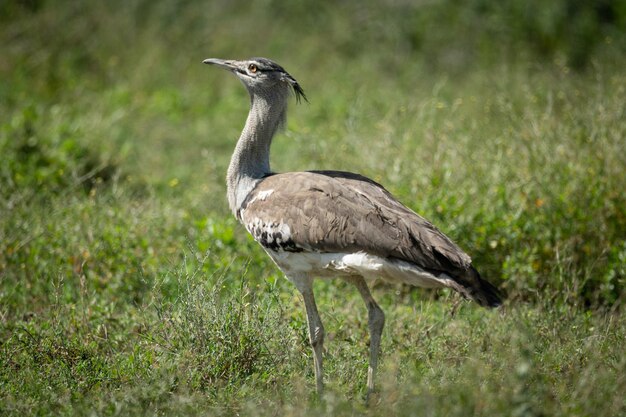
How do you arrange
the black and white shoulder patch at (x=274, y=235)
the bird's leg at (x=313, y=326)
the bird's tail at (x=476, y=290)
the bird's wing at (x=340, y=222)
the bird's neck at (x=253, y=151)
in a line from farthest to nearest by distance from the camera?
the bird's neck at (x=253, y=151)
the bird's leg at (x=313, y=326)
the black and white shoulder patch at (x=274, y=235)
the bird's wing at (x=340, y=222)
the bird's tail at (x=476, y=290)

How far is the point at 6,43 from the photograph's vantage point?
7.51 m

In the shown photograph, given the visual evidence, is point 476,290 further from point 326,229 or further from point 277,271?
point 277,271

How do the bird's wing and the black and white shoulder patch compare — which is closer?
the bird's wing

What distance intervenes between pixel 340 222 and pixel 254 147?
0.70m

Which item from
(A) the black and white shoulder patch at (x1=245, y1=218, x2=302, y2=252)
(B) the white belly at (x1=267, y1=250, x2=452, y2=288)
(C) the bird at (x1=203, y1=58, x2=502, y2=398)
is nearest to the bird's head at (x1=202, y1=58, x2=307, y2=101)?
(C) the bird at (x1=203, y1=58, x2=502, y2=398)

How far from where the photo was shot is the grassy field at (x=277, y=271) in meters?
2.99

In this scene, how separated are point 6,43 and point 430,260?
592cm

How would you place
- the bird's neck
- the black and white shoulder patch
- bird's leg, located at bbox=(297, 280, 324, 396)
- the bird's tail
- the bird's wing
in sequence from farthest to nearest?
the bird's neck < bird's leg, located at bbox=(297, 280, 324, 396) < the black and white shoulder patch < the bird's wing < the bird's tail

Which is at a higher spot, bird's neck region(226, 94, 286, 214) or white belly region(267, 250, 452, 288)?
bird's neck region(226, 94, 286, 214)

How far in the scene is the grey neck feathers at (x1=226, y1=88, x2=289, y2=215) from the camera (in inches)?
141

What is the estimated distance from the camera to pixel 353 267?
310cm

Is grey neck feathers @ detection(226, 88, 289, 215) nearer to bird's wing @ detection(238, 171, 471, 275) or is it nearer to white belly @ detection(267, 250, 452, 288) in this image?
bird's wing @ detection(238, 171, 471, 275)

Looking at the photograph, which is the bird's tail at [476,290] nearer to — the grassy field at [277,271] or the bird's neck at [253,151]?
the grassy field at [277,271]

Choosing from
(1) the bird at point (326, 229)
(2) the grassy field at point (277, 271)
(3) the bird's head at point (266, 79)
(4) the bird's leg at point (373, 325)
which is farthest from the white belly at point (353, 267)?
(3) the bird's head at point (266, 79)
